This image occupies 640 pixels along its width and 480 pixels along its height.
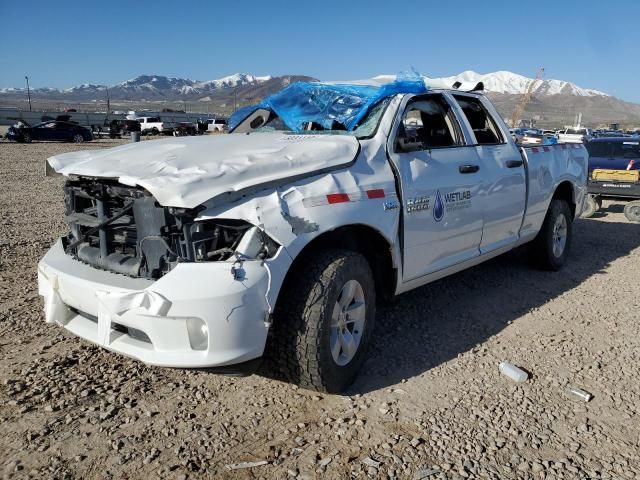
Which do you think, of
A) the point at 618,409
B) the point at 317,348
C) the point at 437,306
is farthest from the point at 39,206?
the point at 618,409

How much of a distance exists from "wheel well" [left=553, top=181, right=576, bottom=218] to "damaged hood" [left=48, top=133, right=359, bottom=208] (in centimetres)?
358

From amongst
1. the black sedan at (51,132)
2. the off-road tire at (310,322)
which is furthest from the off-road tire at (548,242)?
the black sedan at (51,132)

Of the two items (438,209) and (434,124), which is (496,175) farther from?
(438,209)

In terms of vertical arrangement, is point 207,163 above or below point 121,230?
above

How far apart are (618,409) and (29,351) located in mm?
3822

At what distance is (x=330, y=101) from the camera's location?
4234 mm

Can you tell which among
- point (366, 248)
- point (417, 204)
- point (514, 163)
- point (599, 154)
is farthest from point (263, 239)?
point (599, 154)

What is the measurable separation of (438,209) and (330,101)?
1187mm

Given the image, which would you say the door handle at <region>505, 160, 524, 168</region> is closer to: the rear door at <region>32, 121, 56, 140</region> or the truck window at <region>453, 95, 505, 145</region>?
the truck window at <region>453, 95, 505, 145</region>

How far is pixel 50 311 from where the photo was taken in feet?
10.7

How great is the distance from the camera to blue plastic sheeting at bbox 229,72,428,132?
4.00 meters

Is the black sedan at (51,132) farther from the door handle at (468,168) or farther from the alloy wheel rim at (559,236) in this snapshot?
the door handle at (468,168)

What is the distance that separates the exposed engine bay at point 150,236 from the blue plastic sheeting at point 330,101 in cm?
146

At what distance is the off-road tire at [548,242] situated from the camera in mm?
5867
